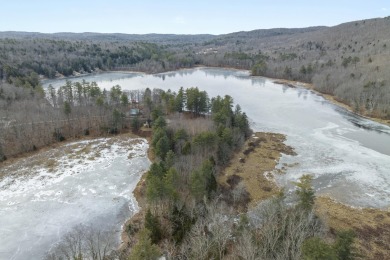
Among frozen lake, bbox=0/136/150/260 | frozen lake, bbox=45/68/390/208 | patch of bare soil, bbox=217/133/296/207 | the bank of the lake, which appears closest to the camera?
frozen lake, bbox=0/136/150/260

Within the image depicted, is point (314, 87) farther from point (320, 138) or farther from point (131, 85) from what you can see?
point (131, 85)

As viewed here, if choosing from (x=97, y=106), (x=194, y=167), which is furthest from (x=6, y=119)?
(x=194, y=167)

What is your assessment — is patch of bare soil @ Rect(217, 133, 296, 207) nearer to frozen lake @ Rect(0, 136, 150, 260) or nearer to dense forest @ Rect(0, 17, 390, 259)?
dense forest @ Rect(0, 17, 390, 259)

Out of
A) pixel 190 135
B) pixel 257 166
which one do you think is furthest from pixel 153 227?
pixel 190 135

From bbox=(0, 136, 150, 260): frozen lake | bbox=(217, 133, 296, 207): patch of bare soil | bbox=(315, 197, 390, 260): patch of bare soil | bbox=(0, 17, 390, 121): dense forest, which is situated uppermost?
bbox=(0, 17, 390, 121): dense forest

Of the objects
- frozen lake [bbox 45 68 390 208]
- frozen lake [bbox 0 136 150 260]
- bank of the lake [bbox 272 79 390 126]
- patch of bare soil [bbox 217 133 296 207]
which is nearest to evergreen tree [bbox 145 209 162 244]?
frozen lake [bbox 0 136 150 260]

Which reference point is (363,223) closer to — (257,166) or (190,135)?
(257,166)

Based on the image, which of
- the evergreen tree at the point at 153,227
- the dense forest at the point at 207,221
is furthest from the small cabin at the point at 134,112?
the evergreen tree at the point at 153,227

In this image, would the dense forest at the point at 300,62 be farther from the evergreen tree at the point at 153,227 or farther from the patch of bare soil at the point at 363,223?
the evergreen tree at the point at 153,227
